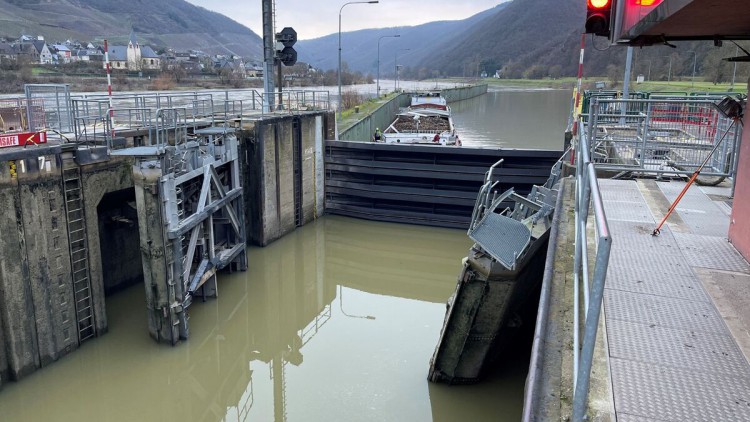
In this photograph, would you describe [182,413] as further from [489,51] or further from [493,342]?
[489,51]

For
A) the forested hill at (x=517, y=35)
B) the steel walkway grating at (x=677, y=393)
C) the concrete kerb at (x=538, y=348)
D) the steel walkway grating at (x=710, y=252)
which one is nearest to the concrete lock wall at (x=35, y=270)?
the concrete kerb at (x=538, y=348)

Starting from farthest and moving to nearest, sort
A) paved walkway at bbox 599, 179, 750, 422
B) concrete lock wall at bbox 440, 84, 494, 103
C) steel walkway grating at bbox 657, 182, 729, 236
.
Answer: concrete lock wall at bbox 440, 84, 494, 103
steel walkway grating at bbox 657, 182, 729, 236
paved walkway at bbox 599, 179, 750, 422

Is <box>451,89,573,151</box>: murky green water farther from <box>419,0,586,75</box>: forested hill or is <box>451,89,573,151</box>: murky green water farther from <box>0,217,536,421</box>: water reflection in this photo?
<box>419,0,586,75</box>: forested hill

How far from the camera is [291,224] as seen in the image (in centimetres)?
1500

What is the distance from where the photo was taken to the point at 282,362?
9.08 m

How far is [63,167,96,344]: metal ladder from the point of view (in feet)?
27.0

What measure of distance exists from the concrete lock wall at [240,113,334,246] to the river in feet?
2.93

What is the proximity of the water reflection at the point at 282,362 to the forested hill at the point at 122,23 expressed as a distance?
92.9 meters

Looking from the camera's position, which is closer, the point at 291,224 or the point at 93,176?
the point at 93,176

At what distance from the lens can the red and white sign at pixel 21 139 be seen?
7465 mm

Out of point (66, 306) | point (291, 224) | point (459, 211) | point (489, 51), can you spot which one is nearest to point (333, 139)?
point (291, 224)

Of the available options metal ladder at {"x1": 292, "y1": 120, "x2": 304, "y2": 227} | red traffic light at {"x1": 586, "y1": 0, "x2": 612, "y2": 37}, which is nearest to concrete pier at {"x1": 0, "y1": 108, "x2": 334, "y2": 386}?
metal ladder at {"x1": 292, "y1": 120, "x2": 304, "y2": 227}

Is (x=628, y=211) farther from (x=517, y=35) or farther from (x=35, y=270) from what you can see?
(x=517, y=35)

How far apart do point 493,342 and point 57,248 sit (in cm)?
619
